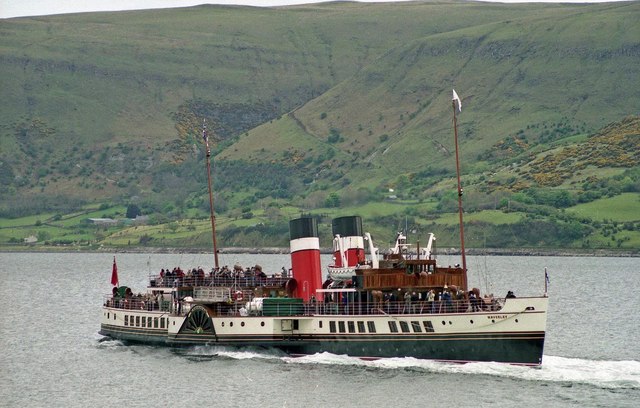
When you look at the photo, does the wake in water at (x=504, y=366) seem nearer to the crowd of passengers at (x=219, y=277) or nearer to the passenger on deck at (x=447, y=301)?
the passenger on deck at (x=447, y=301)

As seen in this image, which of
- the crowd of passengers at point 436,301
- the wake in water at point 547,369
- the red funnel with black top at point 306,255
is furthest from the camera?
the red funnel with black top at point 306,255

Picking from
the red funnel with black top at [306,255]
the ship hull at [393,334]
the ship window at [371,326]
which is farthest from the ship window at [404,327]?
the red funnel with black top at [306,255]

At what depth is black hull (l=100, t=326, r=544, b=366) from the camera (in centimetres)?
7356

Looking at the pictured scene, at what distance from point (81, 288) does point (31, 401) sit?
282 ft

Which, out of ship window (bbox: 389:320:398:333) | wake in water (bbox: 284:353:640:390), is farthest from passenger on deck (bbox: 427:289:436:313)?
wake in water (bbox: 284:353:640:390)

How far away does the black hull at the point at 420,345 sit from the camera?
241 feet

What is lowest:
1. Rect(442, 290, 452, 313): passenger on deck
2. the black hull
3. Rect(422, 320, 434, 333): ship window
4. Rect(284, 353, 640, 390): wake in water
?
Rect(284, 353, 640, 390): wake in water

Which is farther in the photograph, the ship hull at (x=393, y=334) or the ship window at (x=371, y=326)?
the ship window at (x=371, y=326)

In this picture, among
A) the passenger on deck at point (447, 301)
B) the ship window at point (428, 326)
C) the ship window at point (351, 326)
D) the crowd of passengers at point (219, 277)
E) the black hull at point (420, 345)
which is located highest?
the crowd of passengers at point (219, 277)

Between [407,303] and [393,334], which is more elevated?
[407,303]

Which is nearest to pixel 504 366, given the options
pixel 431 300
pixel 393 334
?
pixel 431 300

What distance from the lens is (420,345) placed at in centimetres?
7550

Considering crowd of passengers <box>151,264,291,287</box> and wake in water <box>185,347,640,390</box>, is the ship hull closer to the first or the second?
wake in water <box>185,347,640,390</box>

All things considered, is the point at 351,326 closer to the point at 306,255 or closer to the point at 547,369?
the point at 306,255
